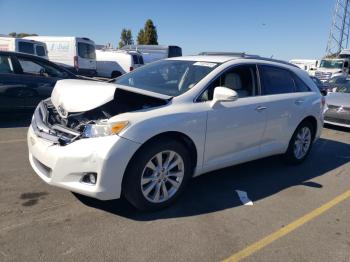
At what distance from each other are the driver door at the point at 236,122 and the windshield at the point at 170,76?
0.24 meters

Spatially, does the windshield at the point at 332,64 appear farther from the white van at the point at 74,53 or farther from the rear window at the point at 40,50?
the rear window at the point at 40,50

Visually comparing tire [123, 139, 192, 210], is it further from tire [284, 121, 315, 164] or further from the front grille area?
tire [284, 121, 315, 164]

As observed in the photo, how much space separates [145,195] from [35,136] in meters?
1.31

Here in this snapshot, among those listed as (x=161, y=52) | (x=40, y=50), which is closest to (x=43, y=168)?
(x=40, y=50)

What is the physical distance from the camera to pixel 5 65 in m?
7.57

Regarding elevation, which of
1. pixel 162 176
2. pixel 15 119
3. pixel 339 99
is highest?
pixel 339 99

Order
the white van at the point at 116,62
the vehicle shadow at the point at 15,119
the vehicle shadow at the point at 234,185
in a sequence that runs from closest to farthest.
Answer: the vehicle shadow at the point at 234,185 → the vehicle shadow at the point at 15,119 → the white van at the point at 116,62

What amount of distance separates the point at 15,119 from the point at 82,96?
16.5ft

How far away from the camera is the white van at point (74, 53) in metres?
18.0

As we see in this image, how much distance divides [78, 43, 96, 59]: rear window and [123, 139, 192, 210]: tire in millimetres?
15416

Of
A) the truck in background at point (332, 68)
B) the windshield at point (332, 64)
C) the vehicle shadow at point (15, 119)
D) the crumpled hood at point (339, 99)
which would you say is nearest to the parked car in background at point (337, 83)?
the crumpled hood at point (339, 99)

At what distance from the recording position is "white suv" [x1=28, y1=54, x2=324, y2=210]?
135 inches

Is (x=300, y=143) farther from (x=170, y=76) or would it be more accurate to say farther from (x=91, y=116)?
(x=91, y=116)

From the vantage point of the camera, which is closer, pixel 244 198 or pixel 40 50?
pixel 244 198
